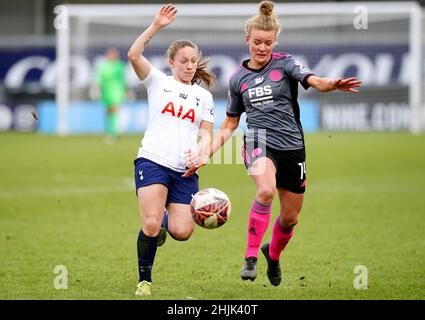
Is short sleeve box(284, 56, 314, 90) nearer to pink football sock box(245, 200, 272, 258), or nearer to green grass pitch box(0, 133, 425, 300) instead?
pink football sock box(245, 200, 272, 258)

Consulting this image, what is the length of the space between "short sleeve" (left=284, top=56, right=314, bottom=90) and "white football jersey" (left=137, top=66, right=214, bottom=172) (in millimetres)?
824

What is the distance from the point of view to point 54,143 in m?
25.1

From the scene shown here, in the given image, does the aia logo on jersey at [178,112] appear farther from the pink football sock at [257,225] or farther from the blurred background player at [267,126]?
the pink football sock at [257,225]

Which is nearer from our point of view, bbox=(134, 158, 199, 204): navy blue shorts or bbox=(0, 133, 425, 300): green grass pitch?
bbox=(134, 158, 199, 204): navy blue shorts

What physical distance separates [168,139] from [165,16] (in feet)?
3.48

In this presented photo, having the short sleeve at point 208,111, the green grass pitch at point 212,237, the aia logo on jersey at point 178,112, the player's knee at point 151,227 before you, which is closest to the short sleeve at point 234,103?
the short sleeve at point 208,111

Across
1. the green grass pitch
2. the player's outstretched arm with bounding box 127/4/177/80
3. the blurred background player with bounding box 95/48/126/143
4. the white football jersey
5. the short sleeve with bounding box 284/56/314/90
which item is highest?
the blurred background player with bounding box 95/48/126/143

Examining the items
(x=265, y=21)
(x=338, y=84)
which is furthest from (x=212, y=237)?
(x=338, y=84)

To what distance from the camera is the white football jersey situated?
749 cm

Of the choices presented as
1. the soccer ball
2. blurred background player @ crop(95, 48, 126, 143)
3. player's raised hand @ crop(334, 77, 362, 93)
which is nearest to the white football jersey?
the soccer ball

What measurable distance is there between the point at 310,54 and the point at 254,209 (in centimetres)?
2125

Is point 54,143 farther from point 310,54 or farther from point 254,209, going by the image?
point 254,209

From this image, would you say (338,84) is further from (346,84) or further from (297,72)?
(297,72)

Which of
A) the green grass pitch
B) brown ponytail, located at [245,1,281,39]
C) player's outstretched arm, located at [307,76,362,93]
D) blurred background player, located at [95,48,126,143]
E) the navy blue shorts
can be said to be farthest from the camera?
blurred background player, located at [95,48,126,143]
